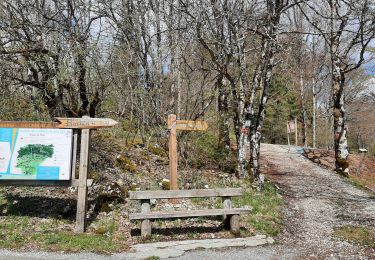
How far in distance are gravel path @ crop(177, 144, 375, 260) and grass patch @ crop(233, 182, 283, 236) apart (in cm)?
20

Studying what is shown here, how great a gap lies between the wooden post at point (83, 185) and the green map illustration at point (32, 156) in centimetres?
58

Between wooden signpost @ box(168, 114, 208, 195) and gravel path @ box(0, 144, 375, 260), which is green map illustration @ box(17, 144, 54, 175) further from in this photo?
wooden signpost @ box(168, 114, 208, 195)

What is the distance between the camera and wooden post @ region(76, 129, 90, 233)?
612cm

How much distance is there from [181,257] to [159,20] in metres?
9.16

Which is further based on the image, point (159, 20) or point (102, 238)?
point (159, 20)

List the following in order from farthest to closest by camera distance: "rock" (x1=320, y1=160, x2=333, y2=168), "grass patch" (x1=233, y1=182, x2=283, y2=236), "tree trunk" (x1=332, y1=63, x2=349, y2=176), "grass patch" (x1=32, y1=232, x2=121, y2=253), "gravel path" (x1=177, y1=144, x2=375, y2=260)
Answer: "rock" (x1=320, y1=160, x2=333, y2=168) < "tree trunk" (x1=332, y1=63, x2=349, y2=176) < "grass patch" (x1=233, y1=182, x2=283, y2=236) < "gravel path" (x1=177, y1=144, x2=375, y2=260) < "grass patch" (x1=32, y1=232, x2=121, y2=253)

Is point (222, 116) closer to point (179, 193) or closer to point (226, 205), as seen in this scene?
point (226, 205)

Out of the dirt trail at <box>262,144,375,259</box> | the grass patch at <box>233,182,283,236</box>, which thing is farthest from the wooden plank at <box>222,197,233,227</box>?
the dirt trail at <box>262,144,375,259</box>

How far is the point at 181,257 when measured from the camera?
17.3 feet

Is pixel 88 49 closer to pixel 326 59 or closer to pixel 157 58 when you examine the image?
pixel 157 58

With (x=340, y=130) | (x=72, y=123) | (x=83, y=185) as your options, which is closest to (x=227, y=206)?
(x=83, y=185)

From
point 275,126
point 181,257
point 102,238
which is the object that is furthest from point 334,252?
point 275,126

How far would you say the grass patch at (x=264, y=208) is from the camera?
6.72m

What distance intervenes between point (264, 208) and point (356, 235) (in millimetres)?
1929
